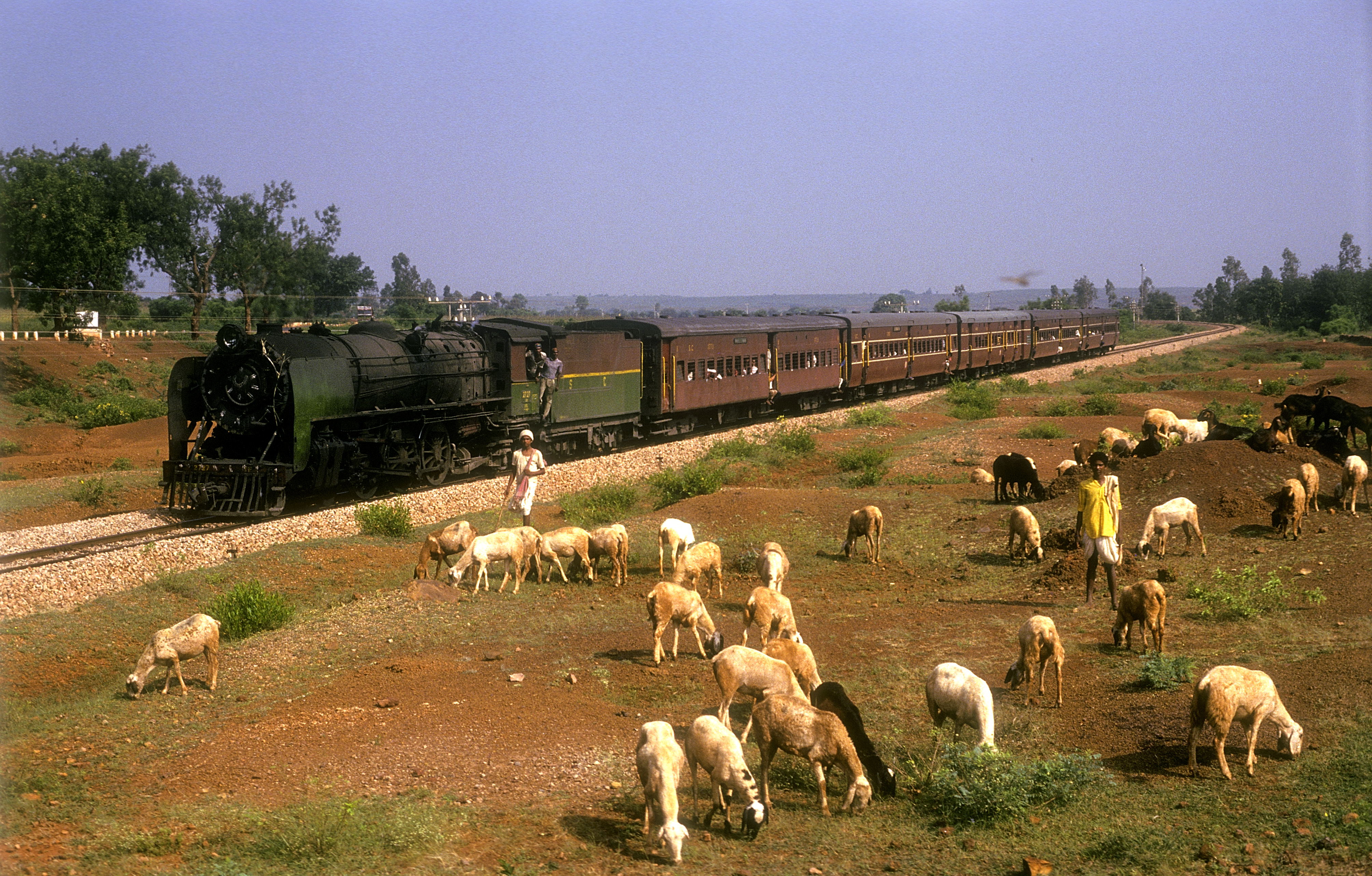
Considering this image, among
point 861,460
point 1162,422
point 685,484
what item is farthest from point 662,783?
point 1162,422

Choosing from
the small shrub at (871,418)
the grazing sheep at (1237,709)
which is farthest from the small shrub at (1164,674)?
the small shrub at (871,418)

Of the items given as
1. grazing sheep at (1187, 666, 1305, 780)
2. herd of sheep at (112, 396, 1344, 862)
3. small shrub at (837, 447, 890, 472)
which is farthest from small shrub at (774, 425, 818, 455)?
grazing sheep at (1187, 666, 1305, 780)

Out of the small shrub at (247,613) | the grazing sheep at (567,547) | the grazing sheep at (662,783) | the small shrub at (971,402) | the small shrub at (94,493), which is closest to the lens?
the grazing sheep at (662,783)

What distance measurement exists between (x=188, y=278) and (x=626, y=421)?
46710mm

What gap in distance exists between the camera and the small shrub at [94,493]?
77.2 ft

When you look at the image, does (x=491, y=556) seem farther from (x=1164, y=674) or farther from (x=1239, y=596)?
(x=1239, y=596)

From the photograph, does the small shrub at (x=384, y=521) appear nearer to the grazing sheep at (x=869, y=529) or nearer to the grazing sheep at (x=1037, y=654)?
the grazing sheep at (x=869, y=529)

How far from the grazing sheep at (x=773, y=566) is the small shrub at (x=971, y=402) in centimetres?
2329

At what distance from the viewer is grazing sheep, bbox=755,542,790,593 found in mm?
Answer: 14484

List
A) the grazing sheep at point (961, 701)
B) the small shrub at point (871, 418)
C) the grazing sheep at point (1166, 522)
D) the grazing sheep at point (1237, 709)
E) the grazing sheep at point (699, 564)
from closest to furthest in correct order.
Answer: the grazing sheep at point (1237, 709) < the grazing sheep at point (961, 701) < the grazing sheep at point (699, 564) < the grazing sheep at point (1166, 522) < the small shrub at point (871, 418)

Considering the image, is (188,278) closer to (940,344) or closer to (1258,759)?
(940,344)

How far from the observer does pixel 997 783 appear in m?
8.53

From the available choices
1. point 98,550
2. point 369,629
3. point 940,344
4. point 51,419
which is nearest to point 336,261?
point 51,419

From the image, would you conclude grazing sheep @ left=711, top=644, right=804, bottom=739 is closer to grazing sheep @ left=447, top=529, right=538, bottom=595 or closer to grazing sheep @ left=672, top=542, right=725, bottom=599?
grazing sheep @ left=672, top=542, right=725, bottom=599
